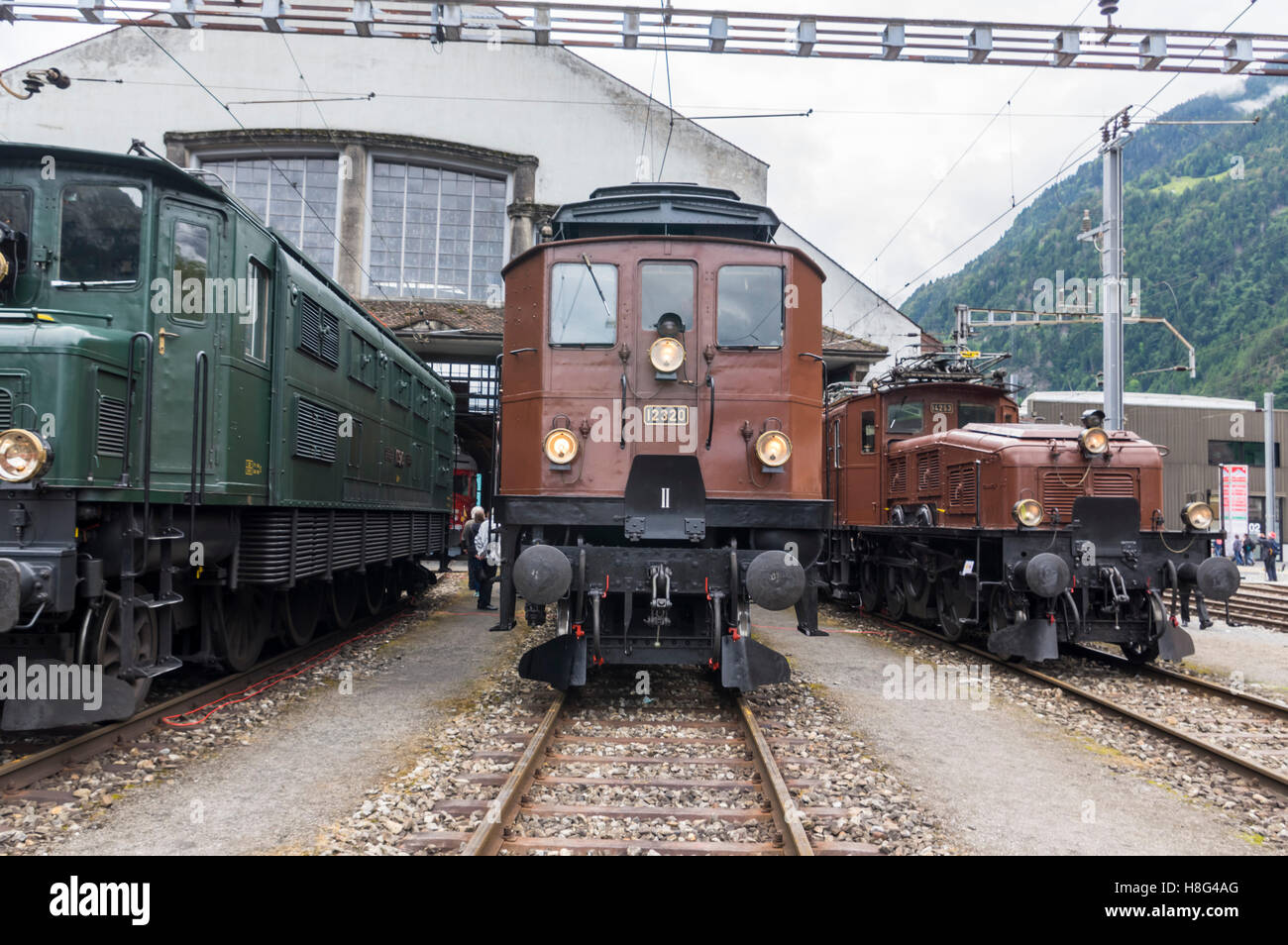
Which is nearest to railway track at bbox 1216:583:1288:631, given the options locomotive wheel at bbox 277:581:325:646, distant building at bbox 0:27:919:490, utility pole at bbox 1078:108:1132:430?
utility pole at bbox 1078:108:1132:430

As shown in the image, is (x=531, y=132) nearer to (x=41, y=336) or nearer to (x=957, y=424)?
(x=957, y=424)

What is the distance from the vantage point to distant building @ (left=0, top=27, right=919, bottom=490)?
73.9ft

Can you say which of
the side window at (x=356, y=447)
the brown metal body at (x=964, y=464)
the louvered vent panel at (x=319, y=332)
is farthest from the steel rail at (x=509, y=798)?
the brown metal body at (x=964, y=464)

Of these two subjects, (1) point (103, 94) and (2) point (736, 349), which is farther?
(1) point (103, 94)

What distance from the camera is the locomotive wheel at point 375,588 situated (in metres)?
12.0

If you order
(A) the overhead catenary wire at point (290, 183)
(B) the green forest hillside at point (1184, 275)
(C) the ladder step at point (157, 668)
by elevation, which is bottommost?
(C) the ladder step at point (157, 668)

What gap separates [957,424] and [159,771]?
10.4 m

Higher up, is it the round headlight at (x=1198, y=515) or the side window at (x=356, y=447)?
the side window at (x=356, y=447)

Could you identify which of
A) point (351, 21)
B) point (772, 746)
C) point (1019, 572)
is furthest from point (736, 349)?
point (351, 21)

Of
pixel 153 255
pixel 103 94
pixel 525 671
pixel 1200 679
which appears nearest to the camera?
pixel 153 255

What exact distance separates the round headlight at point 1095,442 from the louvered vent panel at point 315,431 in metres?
8.21

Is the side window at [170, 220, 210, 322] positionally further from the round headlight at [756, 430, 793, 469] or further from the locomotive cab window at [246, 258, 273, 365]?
A: the round headlight at [756, 430, 793, 469]

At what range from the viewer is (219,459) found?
6344mm

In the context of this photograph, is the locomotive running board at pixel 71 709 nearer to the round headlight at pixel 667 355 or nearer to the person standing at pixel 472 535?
the round headlight at pixel 667 355
